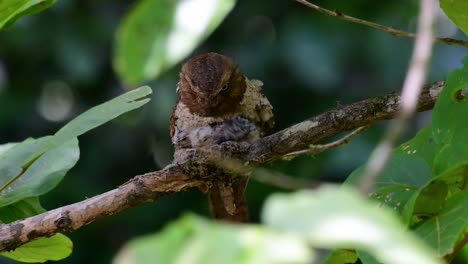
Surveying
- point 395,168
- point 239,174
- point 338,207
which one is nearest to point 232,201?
point 239,174

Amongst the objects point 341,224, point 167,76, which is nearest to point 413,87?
point 341,224

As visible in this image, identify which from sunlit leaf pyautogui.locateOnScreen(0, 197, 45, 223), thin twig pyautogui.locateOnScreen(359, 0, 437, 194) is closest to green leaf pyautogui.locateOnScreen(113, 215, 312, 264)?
thin twig pyautogui.locateOnScreen(359, 0, 437, 194)

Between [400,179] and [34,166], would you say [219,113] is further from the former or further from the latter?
[400,179]

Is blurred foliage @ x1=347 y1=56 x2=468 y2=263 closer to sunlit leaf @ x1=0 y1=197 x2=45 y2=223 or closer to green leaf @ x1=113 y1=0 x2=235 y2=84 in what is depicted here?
green leaf @ x1=113 y1=0 x2=235 y2=84

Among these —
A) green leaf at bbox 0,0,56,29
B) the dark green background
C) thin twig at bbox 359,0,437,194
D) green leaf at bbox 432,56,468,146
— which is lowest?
the dark green background

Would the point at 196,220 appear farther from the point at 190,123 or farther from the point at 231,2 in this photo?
the point at 190,123

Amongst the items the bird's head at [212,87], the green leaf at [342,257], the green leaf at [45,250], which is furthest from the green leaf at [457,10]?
the bird's head at [212,87]
